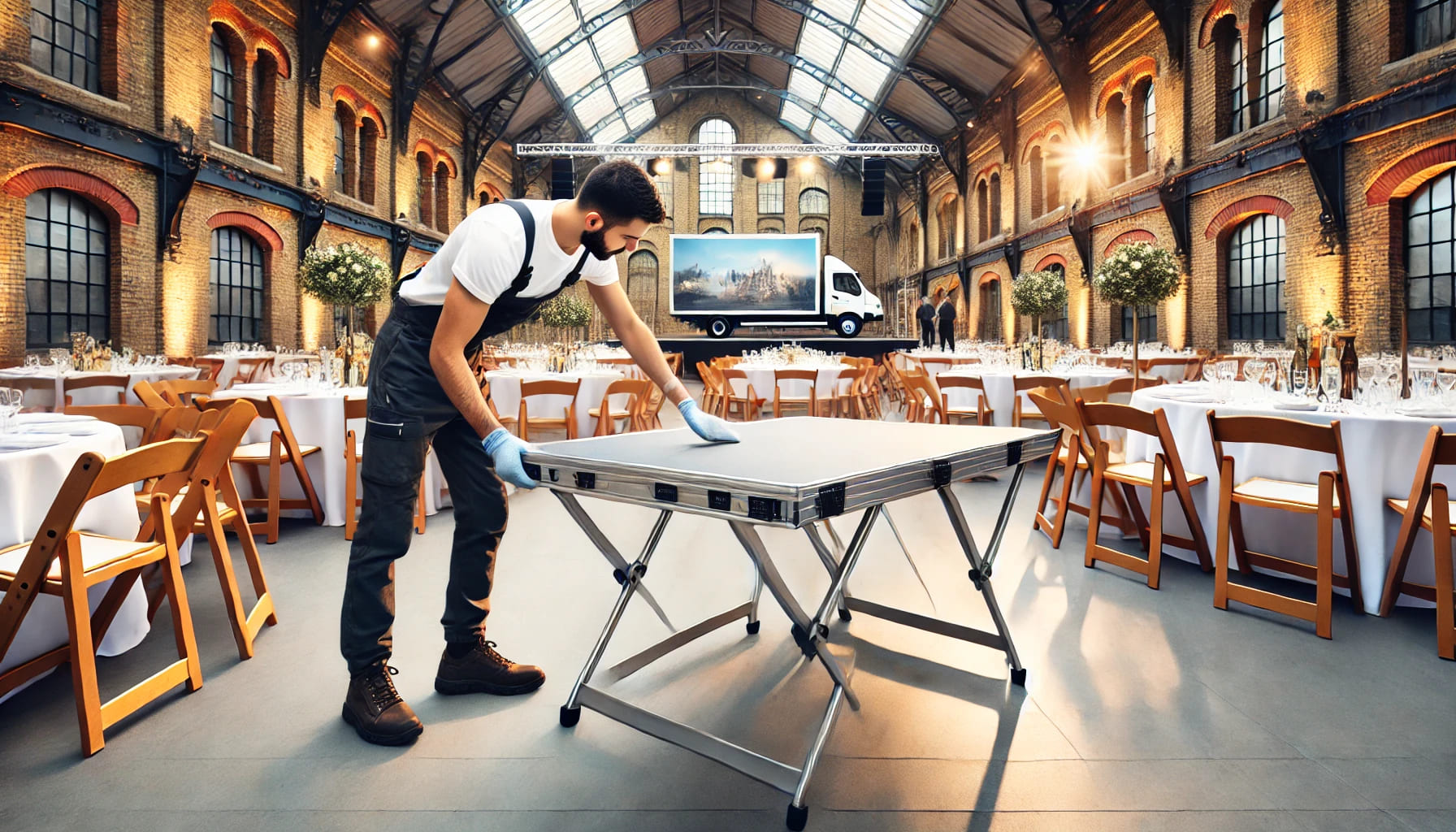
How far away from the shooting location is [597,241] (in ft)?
5.99

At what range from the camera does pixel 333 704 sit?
213cm

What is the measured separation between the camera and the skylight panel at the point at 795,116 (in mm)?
22891

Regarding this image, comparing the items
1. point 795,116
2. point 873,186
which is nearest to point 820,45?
point 873,186

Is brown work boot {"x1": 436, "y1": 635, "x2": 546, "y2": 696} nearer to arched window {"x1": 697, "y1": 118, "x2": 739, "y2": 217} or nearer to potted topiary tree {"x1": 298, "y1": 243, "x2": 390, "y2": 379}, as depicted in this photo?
potted topiary tree {"x1": 298, "y1": 243, "x2": 390, "y2": 379}

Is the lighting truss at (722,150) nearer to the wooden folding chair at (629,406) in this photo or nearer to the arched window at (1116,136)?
the arched window at (1116,136)

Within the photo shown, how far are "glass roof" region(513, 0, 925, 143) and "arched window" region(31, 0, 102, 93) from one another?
7152 millimetres

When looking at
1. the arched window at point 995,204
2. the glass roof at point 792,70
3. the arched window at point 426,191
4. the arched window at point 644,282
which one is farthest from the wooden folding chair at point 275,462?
the arched window at point 644,282

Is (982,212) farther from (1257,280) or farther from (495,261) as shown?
(495,261)

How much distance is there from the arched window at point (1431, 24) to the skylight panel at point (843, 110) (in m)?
13.0

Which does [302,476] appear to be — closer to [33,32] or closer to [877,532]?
[877,532]

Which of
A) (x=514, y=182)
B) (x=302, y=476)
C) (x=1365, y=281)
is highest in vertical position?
(x=514, y=182)

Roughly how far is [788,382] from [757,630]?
5.22 metres

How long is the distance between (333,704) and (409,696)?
0.20 metres

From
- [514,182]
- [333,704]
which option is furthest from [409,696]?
[514,182]
